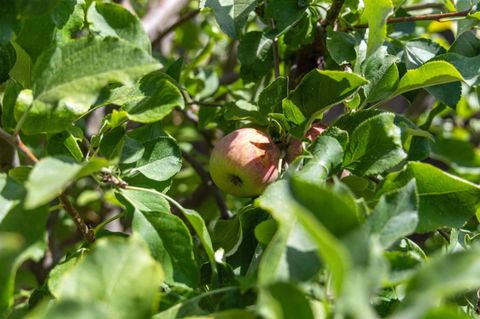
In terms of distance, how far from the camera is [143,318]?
62 cm

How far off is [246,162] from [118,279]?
479 mm

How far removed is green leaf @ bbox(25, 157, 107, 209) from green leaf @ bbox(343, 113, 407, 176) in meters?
0.39

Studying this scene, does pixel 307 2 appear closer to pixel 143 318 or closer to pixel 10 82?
pixel 10 82

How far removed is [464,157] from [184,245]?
4.42 ft

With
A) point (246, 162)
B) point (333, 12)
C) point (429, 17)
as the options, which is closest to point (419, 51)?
point (429, 17)

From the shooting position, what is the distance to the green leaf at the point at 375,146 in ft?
3.04

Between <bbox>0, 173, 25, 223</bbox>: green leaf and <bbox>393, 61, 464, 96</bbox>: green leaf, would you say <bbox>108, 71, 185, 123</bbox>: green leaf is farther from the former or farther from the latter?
<bbox>393, 61, 464, 96</bbox>: green leaf

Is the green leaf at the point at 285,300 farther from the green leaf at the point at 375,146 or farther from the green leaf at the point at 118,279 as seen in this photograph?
the green leaf at the point at 375,146

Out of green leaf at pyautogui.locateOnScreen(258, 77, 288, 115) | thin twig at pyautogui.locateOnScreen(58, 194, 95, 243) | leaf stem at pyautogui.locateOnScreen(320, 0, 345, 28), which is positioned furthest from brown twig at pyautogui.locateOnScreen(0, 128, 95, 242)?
leaf stem at pyautogui.locateOnScreen(320, 0, 345, 28)

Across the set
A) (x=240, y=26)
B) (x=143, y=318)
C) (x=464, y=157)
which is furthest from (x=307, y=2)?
(x=464, y=157)

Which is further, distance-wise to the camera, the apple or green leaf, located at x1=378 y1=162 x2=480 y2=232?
the apple

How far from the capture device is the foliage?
1.97 ft

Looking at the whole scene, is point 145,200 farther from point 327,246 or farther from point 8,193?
point 327,246

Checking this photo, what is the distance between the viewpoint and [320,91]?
0.99 m
